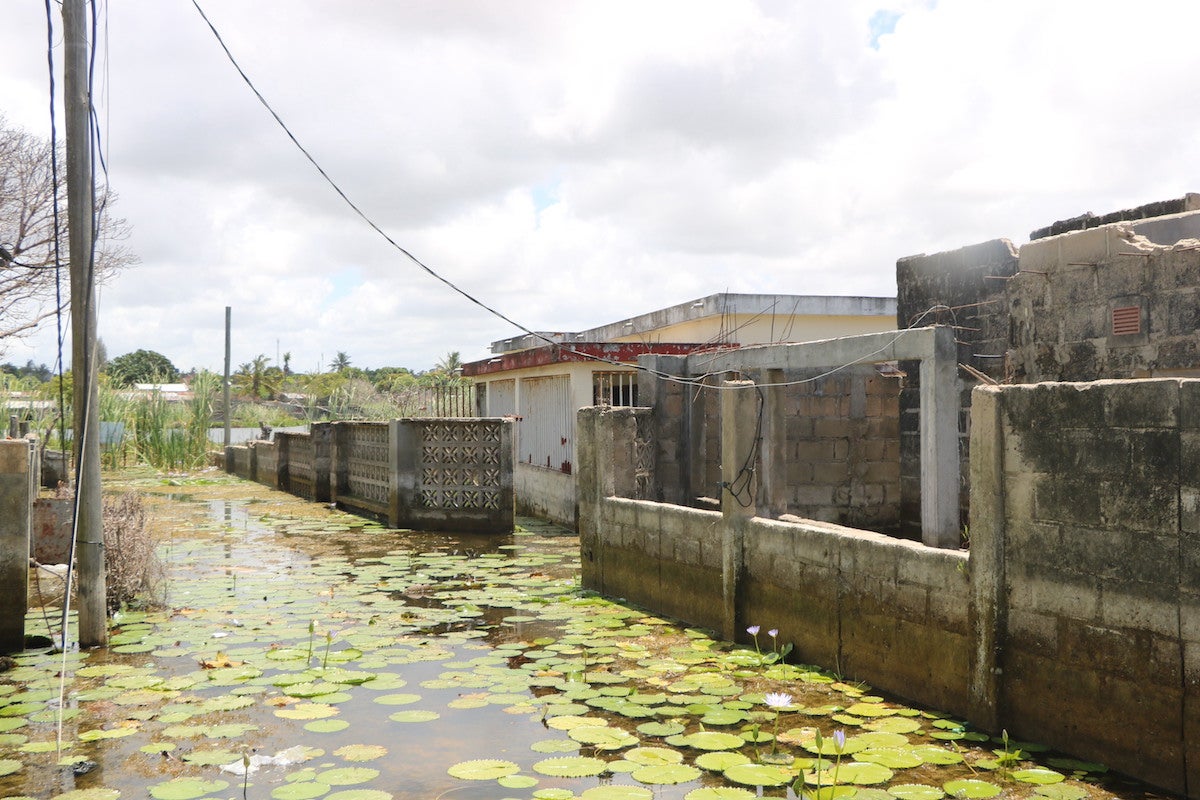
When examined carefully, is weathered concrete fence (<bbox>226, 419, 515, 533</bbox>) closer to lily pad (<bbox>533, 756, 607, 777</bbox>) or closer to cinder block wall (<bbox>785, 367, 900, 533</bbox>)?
cinder block wall (<bbox>785, 367, 900, 533</bbox>)

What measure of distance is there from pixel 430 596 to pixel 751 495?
3341 mm

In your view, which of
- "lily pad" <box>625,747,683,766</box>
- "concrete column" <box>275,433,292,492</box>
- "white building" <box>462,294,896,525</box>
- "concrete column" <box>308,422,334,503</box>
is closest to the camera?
"lily pad" <box>625,747,683,766</box>

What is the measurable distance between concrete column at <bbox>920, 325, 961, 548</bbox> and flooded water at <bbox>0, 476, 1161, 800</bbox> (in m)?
1.03

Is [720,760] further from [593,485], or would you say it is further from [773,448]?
[593,485]

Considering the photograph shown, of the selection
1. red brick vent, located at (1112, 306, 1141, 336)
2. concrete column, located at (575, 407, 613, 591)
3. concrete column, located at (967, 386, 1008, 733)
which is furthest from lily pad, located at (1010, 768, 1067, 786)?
concrete column, located at (575, 407, 613, 591)

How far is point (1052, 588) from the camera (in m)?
4.66

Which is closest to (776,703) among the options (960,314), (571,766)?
(571,766)

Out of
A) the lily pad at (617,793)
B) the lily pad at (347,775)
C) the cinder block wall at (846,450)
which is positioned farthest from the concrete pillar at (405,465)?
the lily pad at (617,793)

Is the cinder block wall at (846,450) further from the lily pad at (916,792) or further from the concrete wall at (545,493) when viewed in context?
the concrete wall at (545,493)

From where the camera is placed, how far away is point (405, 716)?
546 cm

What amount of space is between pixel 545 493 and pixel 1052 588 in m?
10.6

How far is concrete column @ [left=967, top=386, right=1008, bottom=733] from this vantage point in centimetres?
489

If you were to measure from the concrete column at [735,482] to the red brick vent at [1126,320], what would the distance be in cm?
254

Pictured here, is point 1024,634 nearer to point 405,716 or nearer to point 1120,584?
point 1120,584
